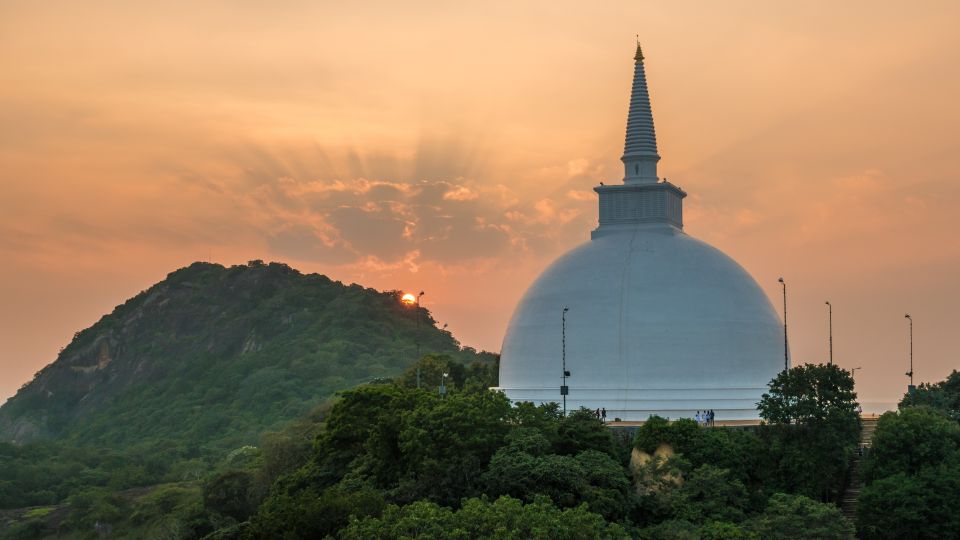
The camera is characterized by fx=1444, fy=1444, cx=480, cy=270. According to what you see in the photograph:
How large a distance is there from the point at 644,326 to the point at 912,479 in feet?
58.8

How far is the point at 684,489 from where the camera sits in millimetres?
62844

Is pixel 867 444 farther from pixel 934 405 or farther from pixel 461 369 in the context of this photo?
pixel 461 369

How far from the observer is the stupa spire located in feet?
274

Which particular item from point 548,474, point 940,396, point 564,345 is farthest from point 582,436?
point 940,396

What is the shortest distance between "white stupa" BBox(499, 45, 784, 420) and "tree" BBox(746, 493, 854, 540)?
1450cm

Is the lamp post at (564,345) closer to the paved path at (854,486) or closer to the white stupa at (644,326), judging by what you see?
the white stupa at (644,326)

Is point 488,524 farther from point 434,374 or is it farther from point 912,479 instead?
point 434,374

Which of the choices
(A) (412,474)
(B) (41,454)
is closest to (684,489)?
(A) (412,474)

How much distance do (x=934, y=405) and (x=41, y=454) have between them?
102066mm

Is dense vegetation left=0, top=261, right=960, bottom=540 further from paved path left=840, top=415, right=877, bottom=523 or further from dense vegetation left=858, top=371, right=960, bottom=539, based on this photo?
paved path left=840, top=415, right=877, bottom=523

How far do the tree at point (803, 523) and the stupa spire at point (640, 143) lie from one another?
1093 inches

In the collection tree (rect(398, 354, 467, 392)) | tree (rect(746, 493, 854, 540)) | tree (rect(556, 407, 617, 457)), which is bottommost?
tree (rect(746, 493, 854, 540))

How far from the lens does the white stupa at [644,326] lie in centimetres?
7500

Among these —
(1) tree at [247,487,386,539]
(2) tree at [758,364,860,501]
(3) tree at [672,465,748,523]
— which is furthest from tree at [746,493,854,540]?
(1) tree at [247,487,386,539]
